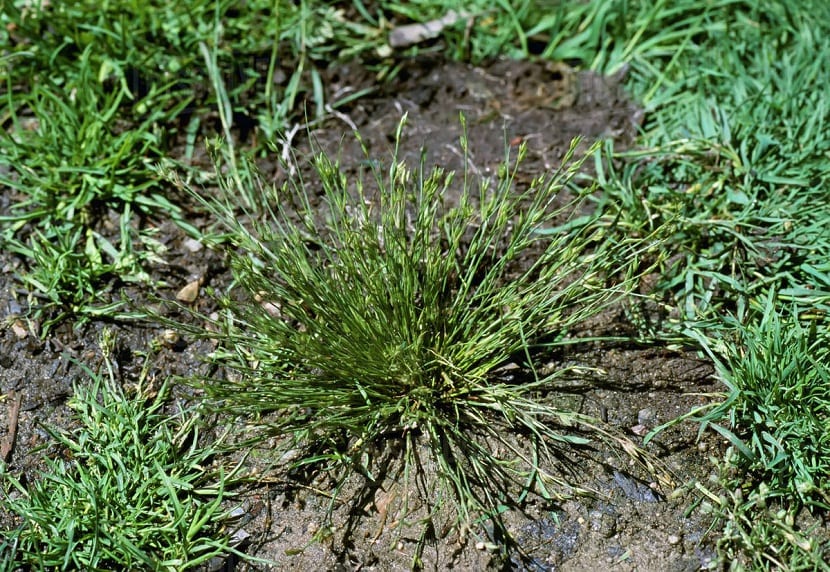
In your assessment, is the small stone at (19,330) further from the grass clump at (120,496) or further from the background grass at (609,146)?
the grass clump at (120,496)

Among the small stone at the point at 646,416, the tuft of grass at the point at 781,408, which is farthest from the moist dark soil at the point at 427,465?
the tuft of grass at the point at 781,408

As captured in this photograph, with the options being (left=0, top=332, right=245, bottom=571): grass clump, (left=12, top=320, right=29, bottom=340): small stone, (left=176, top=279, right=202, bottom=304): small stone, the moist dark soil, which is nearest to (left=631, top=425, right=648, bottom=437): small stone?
the moist dark soil

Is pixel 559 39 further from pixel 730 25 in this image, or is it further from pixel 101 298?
pixel 101 298

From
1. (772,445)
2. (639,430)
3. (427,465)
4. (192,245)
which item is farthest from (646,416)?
(192,245)

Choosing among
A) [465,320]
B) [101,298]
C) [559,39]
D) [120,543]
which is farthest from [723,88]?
[120,543]

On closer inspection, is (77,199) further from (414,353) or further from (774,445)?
(774,445)

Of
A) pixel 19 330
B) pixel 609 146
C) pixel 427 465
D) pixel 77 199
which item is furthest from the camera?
pixel 609 146
